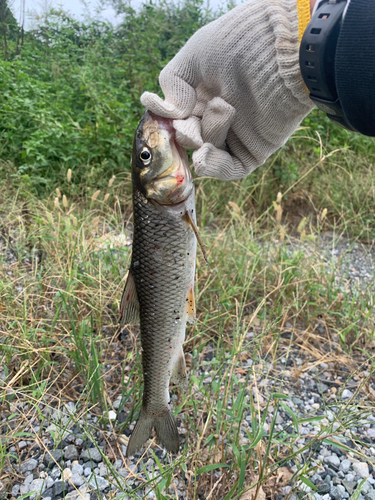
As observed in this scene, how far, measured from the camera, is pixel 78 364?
206 centimetres

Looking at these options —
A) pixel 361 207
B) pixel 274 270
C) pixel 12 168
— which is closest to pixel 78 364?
pixel 274 270

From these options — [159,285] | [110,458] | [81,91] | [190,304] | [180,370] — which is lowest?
[110,458]

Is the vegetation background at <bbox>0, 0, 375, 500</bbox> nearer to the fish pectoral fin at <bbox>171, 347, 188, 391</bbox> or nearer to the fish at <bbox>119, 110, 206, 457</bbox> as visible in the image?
the fish pectoral fin at <bbox>171, 347, 188, 391</bbox>

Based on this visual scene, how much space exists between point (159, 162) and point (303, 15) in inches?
32.3

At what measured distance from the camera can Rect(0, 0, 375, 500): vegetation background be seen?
6.42 feet

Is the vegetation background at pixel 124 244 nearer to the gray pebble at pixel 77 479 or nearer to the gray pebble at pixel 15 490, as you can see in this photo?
the gray pebble at pixel 15 490

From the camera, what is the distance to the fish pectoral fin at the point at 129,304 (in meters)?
1.68

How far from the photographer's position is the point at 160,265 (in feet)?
5.31

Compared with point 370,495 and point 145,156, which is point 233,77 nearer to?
point 145,156

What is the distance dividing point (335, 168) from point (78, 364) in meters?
4.52

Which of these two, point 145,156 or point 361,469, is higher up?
point 145,156

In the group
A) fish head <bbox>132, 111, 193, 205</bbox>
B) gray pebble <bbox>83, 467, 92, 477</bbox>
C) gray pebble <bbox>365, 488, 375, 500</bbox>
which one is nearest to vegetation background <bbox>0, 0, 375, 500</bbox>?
gray pebble <bbox>83, 467, 92, 477</bbox>

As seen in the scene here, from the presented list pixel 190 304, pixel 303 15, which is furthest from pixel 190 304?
pixel 303 15

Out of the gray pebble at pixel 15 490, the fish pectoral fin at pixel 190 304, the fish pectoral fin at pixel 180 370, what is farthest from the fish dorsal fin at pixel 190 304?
the gray pebble at pixel 15 490
